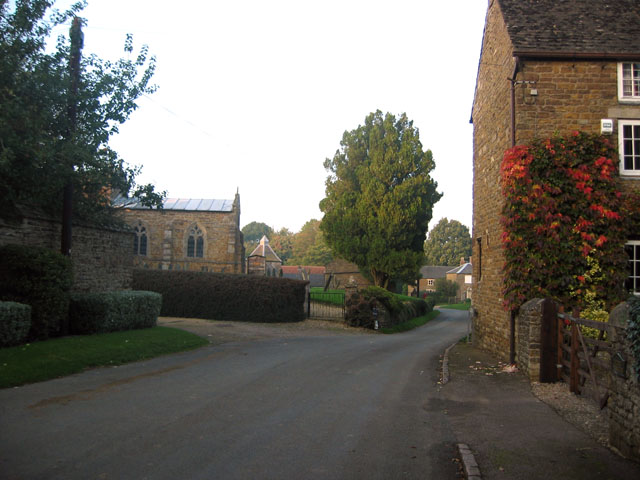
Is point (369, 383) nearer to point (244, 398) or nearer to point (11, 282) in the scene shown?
point (244, 398)

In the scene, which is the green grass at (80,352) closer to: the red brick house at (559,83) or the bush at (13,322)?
the bush at (13,322)

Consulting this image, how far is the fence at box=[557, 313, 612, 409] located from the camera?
718 centimetres

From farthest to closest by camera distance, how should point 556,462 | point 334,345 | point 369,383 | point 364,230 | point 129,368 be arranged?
1. point 364,230
2. point 334,345
3. point 129,368
4. point 369,383
5. point 556,462

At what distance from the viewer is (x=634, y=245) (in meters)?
13.0

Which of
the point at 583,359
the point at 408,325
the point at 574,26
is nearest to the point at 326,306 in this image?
the point at 408,325

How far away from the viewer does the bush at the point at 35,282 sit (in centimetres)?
1262

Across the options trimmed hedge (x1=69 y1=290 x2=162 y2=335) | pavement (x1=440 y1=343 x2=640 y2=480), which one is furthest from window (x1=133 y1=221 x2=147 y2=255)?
pavement (x1=440 y1=343 x2=640 y2=480)

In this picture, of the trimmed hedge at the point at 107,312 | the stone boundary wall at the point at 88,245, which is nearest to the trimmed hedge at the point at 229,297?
the stone boundary wall at the point at 88,245

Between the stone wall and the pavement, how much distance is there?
16 centimetres

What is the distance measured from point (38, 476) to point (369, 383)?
22.4ft

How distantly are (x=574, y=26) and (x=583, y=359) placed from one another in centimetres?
1047

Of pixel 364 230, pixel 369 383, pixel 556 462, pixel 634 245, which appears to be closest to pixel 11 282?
pixel 369 383

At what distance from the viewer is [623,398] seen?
5.72 meters

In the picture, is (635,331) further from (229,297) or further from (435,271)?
(435,271)
